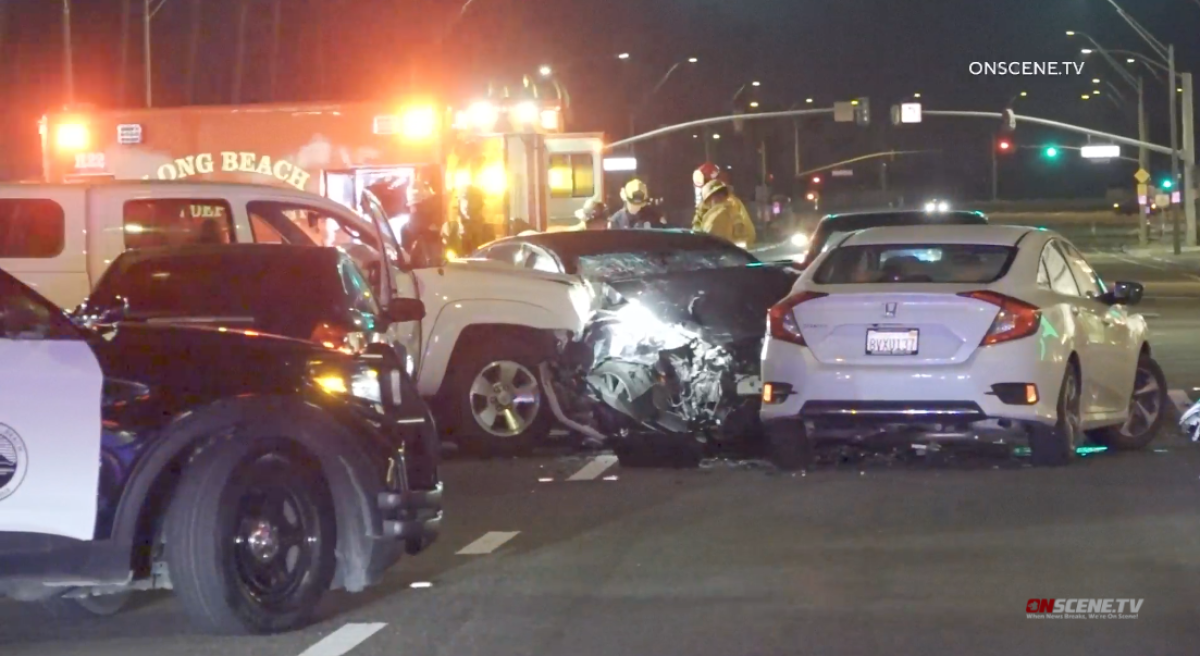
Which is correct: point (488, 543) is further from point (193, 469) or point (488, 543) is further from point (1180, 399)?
point (1180, 399)

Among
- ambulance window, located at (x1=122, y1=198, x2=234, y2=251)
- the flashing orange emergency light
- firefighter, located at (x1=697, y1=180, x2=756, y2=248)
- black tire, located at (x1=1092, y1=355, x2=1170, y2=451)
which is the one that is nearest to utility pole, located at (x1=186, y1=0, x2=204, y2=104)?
the flashing orange emergency light

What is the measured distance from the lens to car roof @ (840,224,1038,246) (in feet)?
37.9

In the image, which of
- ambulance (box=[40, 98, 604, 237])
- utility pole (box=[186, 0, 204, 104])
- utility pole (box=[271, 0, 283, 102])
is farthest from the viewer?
utility pole (box=[271, 0, 283, 102])

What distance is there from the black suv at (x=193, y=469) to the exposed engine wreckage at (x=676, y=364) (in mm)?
4552

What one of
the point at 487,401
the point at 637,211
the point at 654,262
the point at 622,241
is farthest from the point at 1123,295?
the point at 637,211

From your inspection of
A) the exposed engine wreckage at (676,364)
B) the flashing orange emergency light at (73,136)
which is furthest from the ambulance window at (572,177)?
the exposed engine wreckage at (676,364)

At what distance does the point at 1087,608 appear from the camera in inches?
294

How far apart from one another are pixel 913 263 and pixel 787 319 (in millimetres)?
1058

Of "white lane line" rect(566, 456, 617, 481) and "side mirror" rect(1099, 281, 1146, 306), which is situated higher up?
"side mirror" rect(1099, 281, 1146, 306)

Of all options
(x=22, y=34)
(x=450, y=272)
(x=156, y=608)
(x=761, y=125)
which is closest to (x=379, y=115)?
(x=450, y=272)

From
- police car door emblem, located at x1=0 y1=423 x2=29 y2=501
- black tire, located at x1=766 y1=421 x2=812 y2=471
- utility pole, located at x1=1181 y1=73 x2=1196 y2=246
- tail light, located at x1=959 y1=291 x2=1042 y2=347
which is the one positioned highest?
utility pole, located at x1=1181 y1=73 x2=1196 y2=246

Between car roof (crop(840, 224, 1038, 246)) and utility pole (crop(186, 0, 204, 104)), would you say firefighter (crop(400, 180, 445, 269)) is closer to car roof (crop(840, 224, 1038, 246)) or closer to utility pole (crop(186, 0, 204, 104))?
car roof (crop(840, 224, 1038, 246))

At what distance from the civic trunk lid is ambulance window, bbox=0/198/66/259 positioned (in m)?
5.04

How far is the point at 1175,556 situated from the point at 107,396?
4.88 metres
